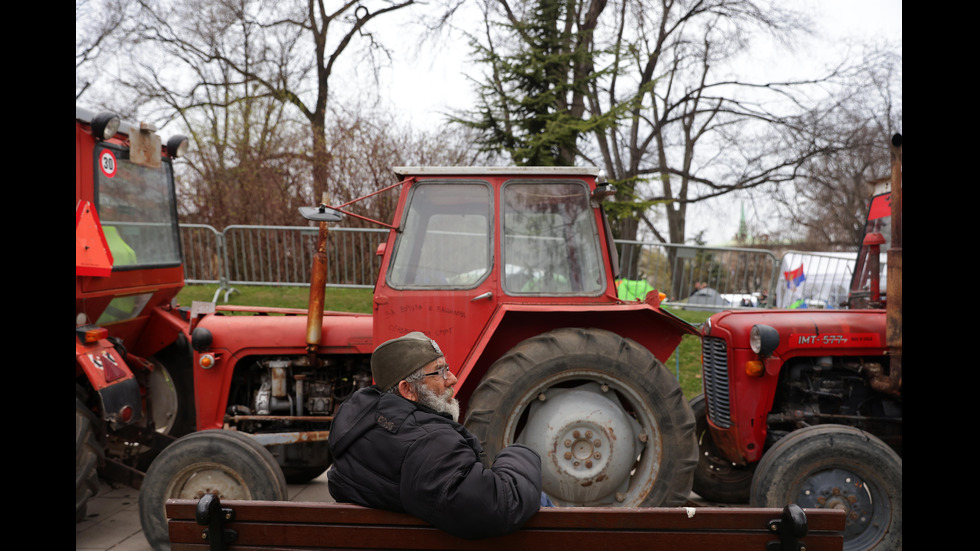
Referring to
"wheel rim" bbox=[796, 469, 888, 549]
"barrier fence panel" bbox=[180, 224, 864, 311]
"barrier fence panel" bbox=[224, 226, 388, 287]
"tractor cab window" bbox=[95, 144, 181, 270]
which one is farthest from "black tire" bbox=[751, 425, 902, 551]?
"barrier fence panel" bbox=[224, 226, 388, 287]

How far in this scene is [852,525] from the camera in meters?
3.70

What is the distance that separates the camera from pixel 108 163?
175 inches

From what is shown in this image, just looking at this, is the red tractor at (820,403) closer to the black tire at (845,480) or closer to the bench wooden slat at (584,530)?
the black tire at (845,480)

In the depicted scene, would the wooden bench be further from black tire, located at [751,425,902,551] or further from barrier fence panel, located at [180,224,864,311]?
barrier fence panel, located at [180,224,864,311]

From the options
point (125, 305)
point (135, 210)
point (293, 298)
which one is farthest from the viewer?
point (293, 298)

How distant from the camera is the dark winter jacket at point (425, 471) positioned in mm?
2047

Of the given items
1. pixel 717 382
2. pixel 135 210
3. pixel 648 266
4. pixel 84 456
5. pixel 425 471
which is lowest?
pixel 84 456

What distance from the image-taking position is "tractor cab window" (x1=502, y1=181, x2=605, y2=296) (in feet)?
13.6

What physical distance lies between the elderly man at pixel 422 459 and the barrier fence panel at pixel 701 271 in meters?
7.76

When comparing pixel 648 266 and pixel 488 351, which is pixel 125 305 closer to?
pixel 488 351

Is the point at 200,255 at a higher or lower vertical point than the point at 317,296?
higher

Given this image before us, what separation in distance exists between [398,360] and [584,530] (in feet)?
2.79

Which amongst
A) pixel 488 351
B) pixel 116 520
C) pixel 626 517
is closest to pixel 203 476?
pixel 116 520

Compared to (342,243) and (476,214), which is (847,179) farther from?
(476,214)
